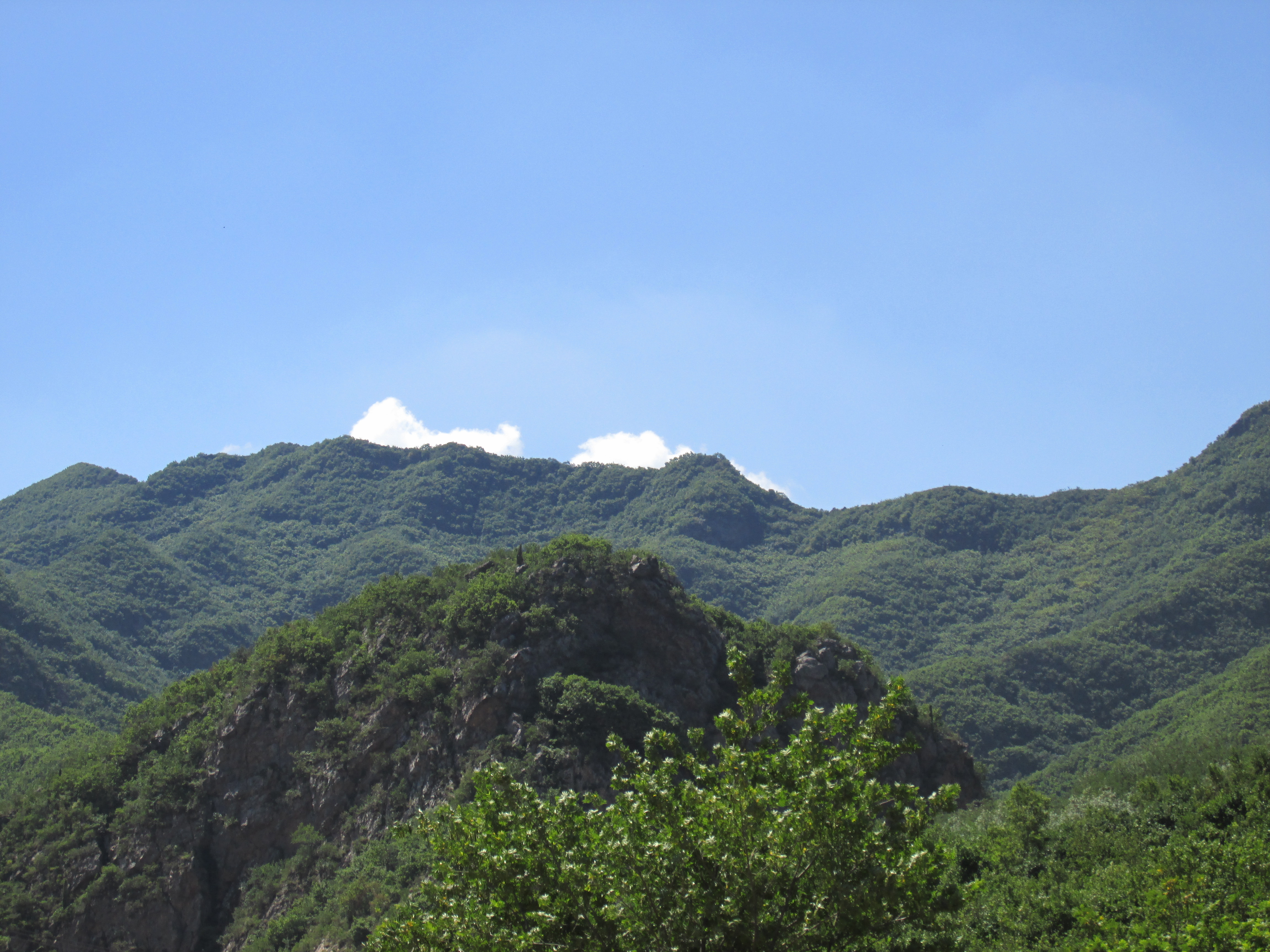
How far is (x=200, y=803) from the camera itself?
59.3 metres

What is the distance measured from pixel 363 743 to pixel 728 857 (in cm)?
4848

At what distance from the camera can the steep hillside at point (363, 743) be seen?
53375 mm

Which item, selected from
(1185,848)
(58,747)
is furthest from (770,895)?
(58,747)

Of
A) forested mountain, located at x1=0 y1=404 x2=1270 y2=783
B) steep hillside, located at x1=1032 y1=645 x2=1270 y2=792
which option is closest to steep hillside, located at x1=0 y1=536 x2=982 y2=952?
steep hillside, located at x1=1032 y1=645 x2=1270 y2=792

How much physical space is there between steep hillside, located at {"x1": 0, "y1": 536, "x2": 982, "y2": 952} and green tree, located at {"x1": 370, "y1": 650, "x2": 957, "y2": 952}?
34814 millimetres

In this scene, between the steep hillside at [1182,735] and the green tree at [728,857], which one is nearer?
the green tree at [728,857]

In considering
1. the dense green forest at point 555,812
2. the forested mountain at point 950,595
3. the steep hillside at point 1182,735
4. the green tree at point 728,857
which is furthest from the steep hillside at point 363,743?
the forested mountain at point 950,595

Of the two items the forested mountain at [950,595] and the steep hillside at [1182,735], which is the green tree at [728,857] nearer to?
the steep hillside at [1182,735]

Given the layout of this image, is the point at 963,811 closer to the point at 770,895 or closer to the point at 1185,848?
the point at 1185,848

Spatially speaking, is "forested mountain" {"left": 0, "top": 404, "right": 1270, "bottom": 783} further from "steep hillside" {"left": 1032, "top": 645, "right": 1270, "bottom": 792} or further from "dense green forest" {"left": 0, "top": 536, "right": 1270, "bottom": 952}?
"dense green forest" {"left": 0, "top": 536, "right": 1270, "bottom": 952}

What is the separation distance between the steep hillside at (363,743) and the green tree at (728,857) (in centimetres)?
3481

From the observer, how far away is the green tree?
14.7m

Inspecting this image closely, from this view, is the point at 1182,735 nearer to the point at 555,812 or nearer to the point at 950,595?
the point at 555,812

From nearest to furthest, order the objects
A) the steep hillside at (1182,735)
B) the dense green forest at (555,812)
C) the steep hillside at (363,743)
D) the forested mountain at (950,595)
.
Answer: the dense green forest at (555,812) → the steep hillside at (363,743) → the steep hillside at (1182,735) → the forested mountain at (950,595)
